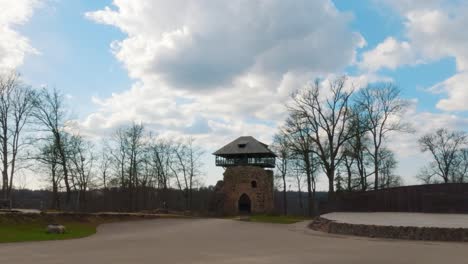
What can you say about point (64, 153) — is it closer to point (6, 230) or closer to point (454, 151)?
point (6, 230)

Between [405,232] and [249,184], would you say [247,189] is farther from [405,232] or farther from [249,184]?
[405,232]

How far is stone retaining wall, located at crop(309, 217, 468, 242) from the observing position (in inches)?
622

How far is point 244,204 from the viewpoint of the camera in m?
45.6

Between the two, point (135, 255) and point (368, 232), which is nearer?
point (135, 255)

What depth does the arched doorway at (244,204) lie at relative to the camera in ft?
146

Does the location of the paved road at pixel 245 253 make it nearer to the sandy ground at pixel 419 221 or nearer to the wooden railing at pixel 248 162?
the sandy ground at pixel 419 221

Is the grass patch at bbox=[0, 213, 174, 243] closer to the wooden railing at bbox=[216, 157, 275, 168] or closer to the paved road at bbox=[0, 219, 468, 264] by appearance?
the paved road at bbox=[0, 219, 468, 264]

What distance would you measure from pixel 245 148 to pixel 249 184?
419 cm

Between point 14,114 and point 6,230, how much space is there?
12.4m

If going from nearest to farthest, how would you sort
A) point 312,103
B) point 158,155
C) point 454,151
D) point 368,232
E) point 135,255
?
point 135,255
point 368,232
point 312,103
point 454,151
point 158,155

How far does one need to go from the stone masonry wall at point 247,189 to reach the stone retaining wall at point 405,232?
23761mm

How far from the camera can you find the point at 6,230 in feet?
64.8

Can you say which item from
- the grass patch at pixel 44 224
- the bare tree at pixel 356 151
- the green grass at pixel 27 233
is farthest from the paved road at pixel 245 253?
the bare tree at pixel 356 151

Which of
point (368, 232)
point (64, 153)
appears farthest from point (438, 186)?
point (64, 153)
